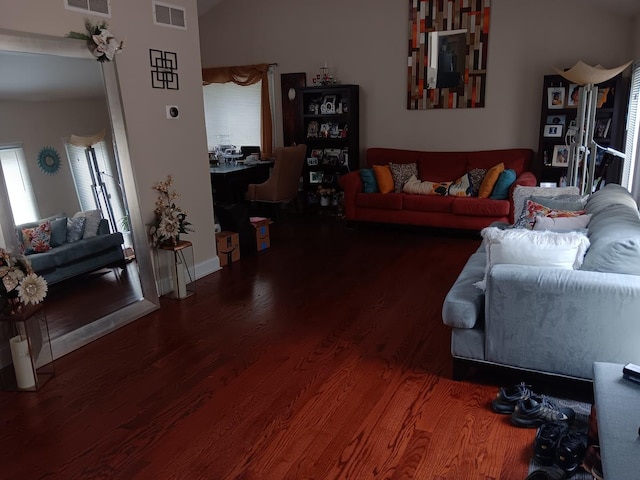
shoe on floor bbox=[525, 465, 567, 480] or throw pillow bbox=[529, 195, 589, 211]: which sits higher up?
throw pillow bbox=[529, 195, 589, 211]

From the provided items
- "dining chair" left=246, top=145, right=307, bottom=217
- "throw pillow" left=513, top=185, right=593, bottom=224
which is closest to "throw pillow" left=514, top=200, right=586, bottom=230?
"throw pillow" left=513, top=185, right=593, bottom=224

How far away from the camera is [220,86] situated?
7.65 m

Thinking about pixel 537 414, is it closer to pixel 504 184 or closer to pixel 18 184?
pixel 18 184

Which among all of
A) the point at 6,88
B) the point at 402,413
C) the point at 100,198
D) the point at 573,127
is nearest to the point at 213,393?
the point at 402,413

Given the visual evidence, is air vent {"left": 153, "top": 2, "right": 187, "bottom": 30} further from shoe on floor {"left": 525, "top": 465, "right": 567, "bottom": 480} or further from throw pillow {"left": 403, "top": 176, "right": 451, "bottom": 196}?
shoe on floor {"left": 525, "top": 465, "right": 567, "bottom": 480}

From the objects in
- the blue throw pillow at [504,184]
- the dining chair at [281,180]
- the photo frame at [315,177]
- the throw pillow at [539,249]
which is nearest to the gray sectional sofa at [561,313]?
the throw pillow at [539,249]

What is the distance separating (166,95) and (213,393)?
7.94 feet

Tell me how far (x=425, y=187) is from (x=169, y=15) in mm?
3277

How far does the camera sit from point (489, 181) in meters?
5.49

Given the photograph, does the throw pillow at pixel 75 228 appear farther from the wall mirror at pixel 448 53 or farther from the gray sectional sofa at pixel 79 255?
the wall mirror at pixel 448 53

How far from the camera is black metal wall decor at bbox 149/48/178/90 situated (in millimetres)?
3787

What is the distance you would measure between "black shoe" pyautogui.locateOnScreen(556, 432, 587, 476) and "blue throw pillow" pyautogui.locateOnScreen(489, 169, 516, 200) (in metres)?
3.73

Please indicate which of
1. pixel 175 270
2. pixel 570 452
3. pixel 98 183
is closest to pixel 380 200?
pixel 175 270

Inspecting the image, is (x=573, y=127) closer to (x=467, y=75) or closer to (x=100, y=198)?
(x=467, y=75)
